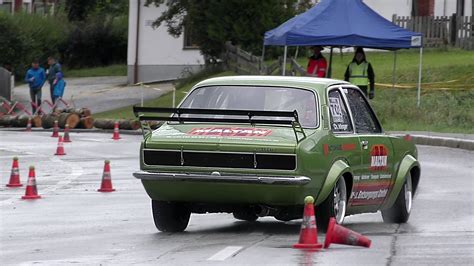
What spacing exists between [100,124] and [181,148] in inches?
927

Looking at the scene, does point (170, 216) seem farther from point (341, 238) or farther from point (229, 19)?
point (229, 19)

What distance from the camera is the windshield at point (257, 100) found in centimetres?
1286

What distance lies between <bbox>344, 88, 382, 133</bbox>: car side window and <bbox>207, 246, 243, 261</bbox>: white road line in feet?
8.37

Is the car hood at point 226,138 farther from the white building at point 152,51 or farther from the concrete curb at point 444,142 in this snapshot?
the white building at point 152,51

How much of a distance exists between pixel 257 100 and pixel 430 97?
20582 mm

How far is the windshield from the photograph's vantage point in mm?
12859

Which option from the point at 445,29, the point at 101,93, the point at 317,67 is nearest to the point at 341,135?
the point at 317,67

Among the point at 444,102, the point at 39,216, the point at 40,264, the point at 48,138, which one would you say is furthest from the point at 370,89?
the point at 40,264

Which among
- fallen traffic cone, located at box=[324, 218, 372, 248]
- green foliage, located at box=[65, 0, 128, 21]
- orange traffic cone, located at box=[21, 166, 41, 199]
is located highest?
green foliage, located at box=[65, 0, 128, 21]

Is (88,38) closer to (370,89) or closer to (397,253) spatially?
(370,89)

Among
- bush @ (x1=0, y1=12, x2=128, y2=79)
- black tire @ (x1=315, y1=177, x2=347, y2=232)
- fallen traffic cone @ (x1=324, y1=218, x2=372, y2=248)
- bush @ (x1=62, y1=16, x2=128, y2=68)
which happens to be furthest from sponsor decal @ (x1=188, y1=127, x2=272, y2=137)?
bush @ (x1=62, y1=16, x2=128, y2=68)

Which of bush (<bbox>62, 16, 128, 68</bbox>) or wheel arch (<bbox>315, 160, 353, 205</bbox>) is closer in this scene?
wheel arch (<bbox>315, 160, 353, 205</bbox>)

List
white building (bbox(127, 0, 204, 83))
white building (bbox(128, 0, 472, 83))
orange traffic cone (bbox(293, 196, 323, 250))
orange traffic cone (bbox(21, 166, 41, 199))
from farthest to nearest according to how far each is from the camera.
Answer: white building (bbox(127, 0, 204, 83)) → white building (bbox(128, 0, 472, 83)) → orange traffic cone (bbox(21, 166, 41, 199)) → orange traffic cone (bbox(293, 196, 323, 250))

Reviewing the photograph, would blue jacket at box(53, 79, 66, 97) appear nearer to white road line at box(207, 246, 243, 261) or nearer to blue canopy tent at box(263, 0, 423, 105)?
blue canopy tent at box(263, 0, 423, 105)
